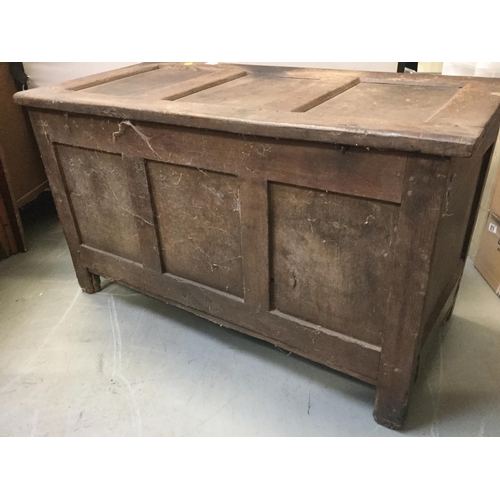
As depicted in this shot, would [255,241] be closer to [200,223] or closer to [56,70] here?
[200,223]

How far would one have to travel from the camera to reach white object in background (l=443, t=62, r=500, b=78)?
191cm

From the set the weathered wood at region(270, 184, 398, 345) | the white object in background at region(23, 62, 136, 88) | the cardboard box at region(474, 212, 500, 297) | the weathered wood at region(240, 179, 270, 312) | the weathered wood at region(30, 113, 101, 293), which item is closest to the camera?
the weathered wood at region(270, 184, 398, 345)

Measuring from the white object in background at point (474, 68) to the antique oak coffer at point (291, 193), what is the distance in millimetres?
471

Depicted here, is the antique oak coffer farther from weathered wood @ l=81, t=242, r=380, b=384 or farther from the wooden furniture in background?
the wooden furniture in background

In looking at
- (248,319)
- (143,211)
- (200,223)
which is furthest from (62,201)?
(248,319)

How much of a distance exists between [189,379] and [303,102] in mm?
989

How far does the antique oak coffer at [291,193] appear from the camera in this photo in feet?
3.69

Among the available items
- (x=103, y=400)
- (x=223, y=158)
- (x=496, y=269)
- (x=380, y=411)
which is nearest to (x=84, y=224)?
(x=103, y=400)

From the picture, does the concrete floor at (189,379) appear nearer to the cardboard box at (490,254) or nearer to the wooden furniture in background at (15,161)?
the cardboard box at (490,254)

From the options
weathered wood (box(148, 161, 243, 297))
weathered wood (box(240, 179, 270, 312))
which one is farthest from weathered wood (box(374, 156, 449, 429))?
weathered wood (box(148, 161, 243, 297))

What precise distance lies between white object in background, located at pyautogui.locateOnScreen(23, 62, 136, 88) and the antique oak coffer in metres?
0.79

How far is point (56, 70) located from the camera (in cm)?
253

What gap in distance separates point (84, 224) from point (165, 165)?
0.59 meters

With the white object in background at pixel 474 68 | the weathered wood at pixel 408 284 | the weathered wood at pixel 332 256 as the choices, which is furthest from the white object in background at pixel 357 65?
the weathered wood at pixel 408 284
